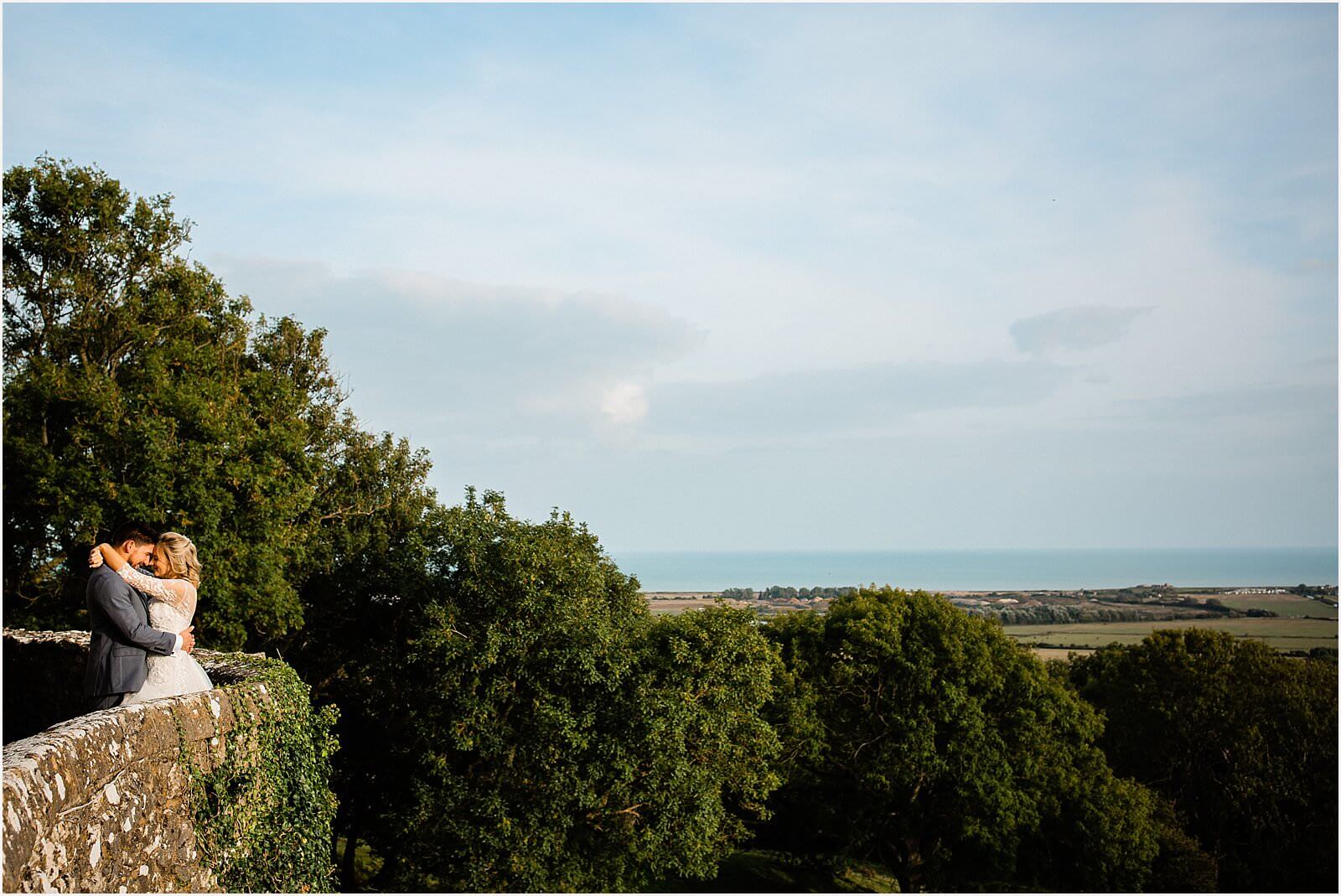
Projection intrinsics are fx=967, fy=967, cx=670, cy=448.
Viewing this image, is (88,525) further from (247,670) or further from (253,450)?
(247,670)

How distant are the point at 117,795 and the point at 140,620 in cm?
212

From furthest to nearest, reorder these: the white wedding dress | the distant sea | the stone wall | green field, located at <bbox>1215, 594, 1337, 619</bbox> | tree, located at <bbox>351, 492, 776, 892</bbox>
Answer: the distant sea
green field, located at <bbox>1215, 594, 1337, 619</bbox>
tree, located at <bbox>351, 492, 776, 892</bbox>
the white wedding dress
the stone wall

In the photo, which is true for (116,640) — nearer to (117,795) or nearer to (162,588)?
(162,588)

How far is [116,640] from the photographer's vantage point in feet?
27.8

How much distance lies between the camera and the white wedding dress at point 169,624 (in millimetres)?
8734

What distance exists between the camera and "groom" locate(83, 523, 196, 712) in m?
8.34

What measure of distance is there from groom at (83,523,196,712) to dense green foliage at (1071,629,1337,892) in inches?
1558

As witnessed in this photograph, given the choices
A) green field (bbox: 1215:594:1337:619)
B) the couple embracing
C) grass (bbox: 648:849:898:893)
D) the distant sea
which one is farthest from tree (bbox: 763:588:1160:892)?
the distant sea

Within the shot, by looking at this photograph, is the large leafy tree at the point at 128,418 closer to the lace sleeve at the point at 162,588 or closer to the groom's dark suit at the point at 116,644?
the lace sleeve at the point at 162,588

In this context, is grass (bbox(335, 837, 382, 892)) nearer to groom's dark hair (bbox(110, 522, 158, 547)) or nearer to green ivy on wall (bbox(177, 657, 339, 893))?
green ivy on wall (bbox(177, 657, 339, 893))

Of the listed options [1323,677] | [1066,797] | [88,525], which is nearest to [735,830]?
[1066,797]

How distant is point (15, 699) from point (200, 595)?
32.5 ft

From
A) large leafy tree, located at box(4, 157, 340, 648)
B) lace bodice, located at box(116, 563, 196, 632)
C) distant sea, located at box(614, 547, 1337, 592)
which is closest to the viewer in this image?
lace bodice, located at box(116, 563, 196, 632)

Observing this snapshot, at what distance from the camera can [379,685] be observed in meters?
25.2
